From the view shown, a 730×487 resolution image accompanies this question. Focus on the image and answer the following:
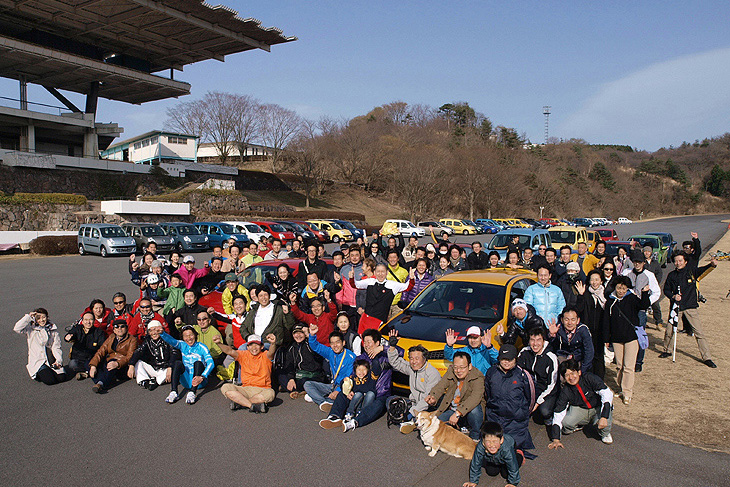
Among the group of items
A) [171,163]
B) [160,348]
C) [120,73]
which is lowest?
[160,348]

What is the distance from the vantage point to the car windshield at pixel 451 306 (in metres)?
6.71

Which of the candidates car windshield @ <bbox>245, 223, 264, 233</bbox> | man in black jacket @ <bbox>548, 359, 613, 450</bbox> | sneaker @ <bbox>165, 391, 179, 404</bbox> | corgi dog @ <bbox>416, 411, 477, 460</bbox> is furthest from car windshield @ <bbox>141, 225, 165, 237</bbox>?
man in black jacket @ <bbox>548, 359, 613, 450</bbox>

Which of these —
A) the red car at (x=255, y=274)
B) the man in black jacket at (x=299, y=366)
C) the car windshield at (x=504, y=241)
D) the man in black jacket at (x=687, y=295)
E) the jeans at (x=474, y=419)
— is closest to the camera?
the jeans at (x=474, y=419)

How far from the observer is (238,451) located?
5.19m

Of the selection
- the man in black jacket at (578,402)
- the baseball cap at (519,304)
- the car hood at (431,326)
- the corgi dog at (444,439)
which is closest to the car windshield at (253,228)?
the car hood at (431,326)

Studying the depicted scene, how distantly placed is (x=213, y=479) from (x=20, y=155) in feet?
138

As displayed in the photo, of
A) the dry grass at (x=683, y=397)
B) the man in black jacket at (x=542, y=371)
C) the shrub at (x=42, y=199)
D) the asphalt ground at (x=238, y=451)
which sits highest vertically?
the shrub at (x=42, y=199)

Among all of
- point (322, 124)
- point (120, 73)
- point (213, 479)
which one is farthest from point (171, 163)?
point (213, 479)

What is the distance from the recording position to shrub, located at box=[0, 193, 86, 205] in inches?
1310

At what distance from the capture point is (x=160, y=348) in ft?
23.6

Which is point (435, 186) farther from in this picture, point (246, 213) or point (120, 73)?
point (120, 73)

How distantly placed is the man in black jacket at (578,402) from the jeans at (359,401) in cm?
197

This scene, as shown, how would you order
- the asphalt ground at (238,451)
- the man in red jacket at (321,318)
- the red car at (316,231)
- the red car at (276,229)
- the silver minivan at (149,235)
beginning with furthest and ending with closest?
1. the red car at (316,231)
2. the red car at (276,229)
3. the silver minivan at (149,235)
4. the man in red jacket at (321,318)
5. the asphalt ground at (238,451)

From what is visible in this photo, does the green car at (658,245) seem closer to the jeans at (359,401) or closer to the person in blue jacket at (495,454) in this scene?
the jeans at (359,401)
